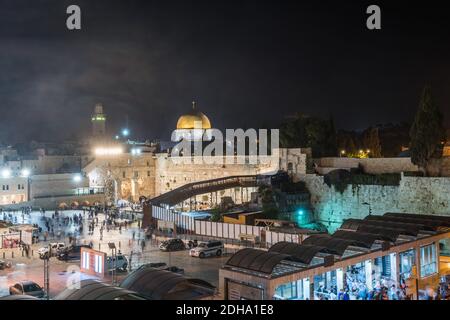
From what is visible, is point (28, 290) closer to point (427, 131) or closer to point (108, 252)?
point (108, 252)

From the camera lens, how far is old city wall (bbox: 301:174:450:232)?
93.4ft

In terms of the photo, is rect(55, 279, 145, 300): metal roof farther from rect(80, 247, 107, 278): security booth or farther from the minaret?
the minaret

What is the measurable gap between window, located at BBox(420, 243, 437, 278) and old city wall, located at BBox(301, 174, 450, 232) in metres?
9.70

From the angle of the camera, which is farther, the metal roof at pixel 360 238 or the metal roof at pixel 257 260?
the metal roof at pixel 360 238

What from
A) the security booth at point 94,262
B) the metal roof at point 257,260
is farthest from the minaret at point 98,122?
the metal roof at point 257,260

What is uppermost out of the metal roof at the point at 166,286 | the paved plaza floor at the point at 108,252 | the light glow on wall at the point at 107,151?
the light glow on wall at the point at 107,151

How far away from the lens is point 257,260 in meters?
13.3

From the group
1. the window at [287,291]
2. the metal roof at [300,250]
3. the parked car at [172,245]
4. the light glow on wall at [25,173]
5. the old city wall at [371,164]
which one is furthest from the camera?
the light glow on wall at [25,173]

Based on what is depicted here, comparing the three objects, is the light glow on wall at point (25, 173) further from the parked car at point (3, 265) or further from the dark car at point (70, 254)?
the parked car at point (3, 265)

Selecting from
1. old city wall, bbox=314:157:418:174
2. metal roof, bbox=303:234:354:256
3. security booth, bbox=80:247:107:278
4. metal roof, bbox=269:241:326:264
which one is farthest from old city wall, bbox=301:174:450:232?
security booth, bbox=80:247:107:278

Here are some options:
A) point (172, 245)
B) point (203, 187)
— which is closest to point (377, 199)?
point (203, 187)

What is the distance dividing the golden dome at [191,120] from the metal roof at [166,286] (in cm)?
5492

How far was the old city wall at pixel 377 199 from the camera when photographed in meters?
28.5

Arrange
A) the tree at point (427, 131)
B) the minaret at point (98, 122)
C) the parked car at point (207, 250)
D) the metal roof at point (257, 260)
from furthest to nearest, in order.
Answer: the minaret at point (98, 122)
the tree at point (427, 131)
the parked car at point (207, 250)
the metal roof at point (257, 260)
